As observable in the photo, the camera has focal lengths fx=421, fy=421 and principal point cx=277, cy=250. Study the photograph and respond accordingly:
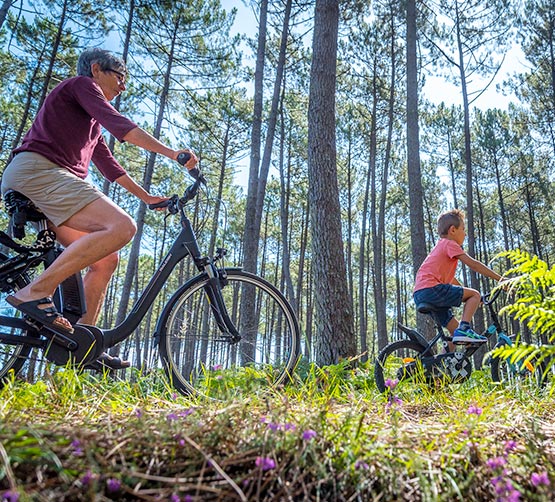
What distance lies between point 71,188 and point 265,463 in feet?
6.09

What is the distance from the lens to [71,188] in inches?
87.9

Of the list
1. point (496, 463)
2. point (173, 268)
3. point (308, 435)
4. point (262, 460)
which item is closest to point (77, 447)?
point (262, 460)

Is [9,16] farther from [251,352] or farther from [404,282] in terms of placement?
[404,282]

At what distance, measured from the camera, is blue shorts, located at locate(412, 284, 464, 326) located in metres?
3.80

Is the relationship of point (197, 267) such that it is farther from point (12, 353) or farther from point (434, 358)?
point (434, 358)

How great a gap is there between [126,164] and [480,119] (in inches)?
686

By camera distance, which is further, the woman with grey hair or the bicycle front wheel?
the bicycle front wheel

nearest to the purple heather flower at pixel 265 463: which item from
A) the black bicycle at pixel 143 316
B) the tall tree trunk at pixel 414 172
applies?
the black bicycle at pixel 143 316

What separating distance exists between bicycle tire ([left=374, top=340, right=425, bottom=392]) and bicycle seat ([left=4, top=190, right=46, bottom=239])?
8.71 ft

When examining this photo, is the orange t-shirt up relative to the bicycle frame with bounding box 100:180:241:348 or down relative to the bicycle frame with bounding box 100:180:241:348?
up

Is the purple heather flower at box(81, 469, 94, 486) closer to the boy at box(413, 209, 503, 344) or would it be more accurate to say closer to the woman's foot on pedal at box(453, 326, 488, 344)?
the woman's foot on pedal at box(453, 326, 488, 344)

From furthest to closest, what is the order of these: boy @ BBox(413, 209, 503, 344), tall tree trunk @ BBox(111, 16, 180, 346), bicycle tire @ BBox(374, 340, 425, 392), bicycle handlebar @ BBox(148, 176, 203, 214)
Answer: tall tree trunk @ BBox(111, 16, 180, 346), boy @ BBox(413, 209, 503, 344), bicycle tire @ BBox(374, 340, 425, 392), bicycle handlebar @ BBox(148, 176, 203, 214)

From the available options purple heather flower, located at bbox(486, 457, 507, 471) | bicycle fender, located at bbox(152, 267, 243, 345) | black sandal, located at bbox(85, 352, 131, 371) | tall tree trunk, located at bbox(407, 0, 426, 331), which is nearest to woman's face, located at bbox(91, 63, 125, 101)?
bicycle fender, located at bbox(152, 267, 243, 345)

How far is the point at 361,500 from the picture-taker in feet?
3.02
